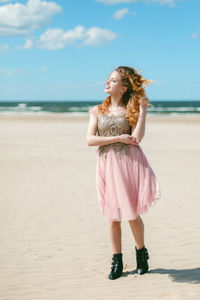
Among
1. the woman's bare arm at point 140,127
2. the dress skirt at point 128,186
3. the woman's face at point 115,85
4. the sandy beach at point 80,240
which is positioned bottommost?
the sandy beach at point 80,240

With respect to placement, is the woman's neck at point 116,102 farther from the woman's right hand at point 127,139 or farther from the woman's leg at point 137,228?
the woman's leg at point 137,228

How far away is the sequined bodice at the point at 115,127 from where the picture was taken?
163 inches

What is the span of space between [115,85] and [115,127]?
16.2 inches

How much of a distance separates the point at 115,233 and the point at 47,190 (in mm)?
4774

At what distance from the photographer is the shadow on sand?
4.24 metres

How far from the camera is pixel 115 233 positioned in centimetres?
434

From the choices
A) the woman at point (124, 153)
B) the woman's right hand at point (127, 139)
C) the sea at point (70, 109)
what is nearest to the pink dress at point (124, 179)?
the woman at point (124, 153)

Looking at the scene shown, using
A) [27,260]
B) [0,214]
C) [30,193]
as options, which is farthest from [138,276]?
[30,193]

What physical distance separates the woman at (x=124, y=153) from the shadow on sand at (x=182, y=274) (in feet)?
1.71

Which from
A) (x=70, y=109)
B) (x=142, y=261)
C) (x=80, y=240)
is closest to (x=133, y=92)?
(x=142, y=261)

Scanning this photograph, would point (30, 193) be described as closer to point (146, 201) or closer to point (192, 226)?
point (192, 226)

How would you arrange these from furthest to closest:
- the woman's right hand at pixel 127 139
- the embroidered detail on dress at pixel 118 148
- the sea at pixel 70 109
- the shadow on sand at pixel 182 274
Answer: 1. the sea at pixel 70 109
2. the shadow on sand at pixel 182 274
3. the embroidered detail on dress at pixel 118 148
4. the woman's right hand at pixel 127 139

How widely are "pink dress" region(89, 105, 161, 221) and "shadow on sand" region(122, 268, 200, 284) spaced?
77 centimetres

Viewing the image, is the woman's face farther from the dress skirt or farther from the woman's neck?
the dress skirt
